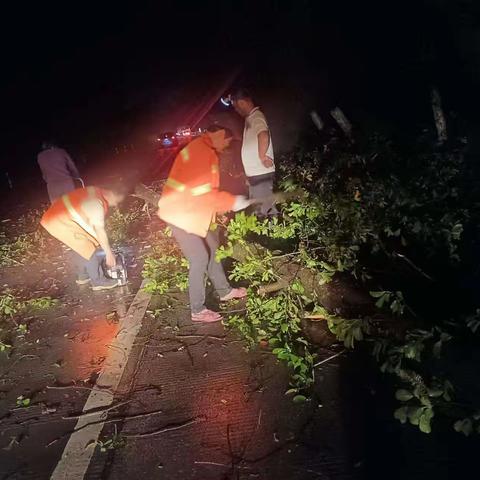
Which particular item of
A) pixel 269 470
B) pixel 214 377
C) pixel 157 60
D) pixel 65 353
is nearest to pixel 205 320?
pixel 214 377

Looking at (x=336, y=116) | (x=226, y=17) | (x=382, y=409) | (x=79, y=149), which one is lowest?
(x=382, y=409)

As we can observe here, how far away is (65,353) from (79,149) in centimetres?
1724

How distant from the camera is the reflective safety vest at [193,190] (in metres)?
3.94

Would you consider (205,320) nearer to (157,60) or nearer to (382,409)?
(382,409)

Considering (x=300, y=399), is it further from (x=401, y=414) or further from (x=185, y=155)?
(x=185, y=155)

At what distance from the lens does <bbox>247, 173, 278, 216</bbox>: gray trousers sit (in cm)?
571

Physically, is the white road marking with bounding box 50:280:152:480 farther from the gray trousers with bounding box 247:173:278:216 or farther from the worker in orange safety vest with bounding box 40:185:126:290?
the gray trousers with bounding box 247:173:278:216

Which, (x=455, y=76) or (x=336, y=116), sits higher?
(x=336, y=116)

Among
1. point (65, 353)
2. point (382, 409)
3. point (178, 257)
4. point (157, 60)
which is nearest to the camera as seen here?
point (382, 409)

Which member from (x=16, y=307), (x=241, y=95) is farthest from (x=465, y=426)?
(x=16, y=307)

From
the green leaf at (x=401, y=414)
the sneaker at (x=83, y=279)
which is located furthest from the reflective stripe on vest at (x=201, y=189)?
the sneaker at (x=83, y=279)

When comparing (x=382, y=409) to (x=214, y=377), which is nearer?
(x=382, y=409)

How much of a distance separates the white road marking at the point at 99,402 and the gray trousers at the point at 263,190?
1922 mm

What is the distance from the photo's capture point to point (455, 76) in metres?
11.9
